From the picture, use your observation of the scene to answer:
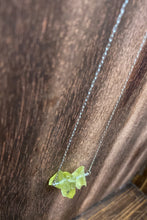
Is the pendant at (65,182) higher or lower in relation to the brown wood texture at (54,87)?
lower

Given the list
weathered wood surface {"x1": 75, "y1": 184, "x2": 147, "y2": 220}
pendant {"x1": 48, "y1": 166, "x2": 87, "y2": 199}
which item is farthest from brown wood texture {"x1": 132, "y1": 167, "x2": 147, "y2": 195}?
pendant {"x1": 48, "y1": 166, "x2": 87, "y2": 199}

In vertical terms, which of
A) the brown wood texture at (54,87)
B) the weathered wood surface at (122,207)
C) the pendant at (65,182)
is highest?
the brown wood texture at (54,87)

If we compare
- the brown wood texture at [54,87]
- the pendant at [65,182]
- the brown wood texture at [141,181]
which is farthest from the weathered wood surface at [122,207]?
the pendant at [65,182]

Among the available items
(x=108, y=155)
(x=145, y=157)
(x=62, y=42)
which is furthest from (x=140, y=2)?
(x=145, y=157)

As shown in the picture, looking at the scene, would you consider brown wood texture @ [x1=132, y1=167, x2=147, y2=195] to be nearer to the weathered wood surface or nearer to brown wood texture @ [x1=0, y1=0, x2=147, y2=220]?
the weathered wood surface

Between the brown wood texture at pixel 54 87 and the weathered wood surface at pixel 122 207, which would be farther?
the weathered wood surface at pixel 122 207

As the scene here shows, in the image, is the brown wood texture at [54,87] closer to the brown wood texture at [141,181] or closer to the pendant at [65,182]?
the pendant at [65,182]

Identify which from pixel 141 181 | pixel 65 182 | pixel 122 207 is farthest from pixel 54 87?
pixel 141 181

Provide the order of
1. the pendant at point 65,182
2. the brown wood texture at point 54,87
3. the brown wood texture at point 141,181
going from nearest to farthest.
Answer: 1. the brown wood texture at point 54,87
2. the pendant at point 65,182
3. the brown wood texture at point 141,181
